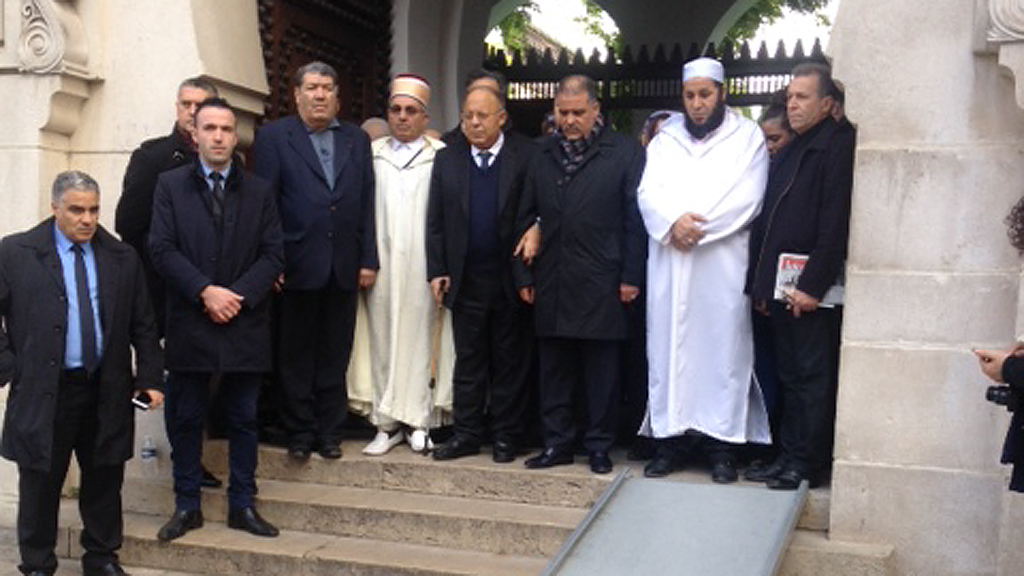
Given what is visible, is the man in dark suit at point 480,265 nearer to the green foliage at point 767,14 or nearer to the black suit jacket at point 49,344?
the black suit jacket at point 49,344

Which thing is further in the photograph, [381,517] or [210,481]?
[210,481]

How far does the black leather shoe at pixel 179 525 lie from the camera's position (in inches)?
200

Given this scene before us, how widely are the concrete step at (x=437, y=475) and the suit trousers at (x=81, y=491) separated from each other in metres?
0.85

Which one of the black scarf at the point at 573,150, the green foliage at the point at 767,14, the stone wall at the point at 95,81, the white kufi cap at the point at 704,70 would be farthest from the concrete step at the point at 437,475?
the green foliage at the point at 767,14

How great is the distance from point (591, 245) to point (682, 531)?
4.55ft

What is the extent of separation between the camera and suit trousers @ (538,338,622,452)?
17.4 ft

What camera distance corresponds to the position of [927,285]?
4574 mm

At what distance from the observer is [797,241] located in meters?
4.89

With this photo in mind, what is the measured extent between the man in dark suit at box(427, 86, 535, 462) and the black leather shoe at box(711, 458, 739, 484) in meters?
1.00

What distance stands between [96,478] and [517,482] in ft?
6.11

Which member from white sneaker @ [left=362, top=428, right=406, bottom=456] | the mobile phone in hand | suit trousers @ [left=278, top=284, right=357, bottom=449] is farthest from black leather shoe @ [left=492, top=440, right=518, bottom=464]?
the mobile phone in hand

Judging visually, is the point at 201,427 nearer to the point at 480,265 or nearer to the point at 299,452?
the point at 299,452

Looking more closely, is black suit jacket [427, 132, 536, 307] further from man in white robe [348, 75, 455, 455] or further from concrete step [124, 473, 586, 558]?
concrete step [124, 473, 586, 558]

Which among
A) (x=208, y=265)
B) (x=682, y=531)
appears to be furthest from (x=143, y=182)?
(x=682, y=531)
